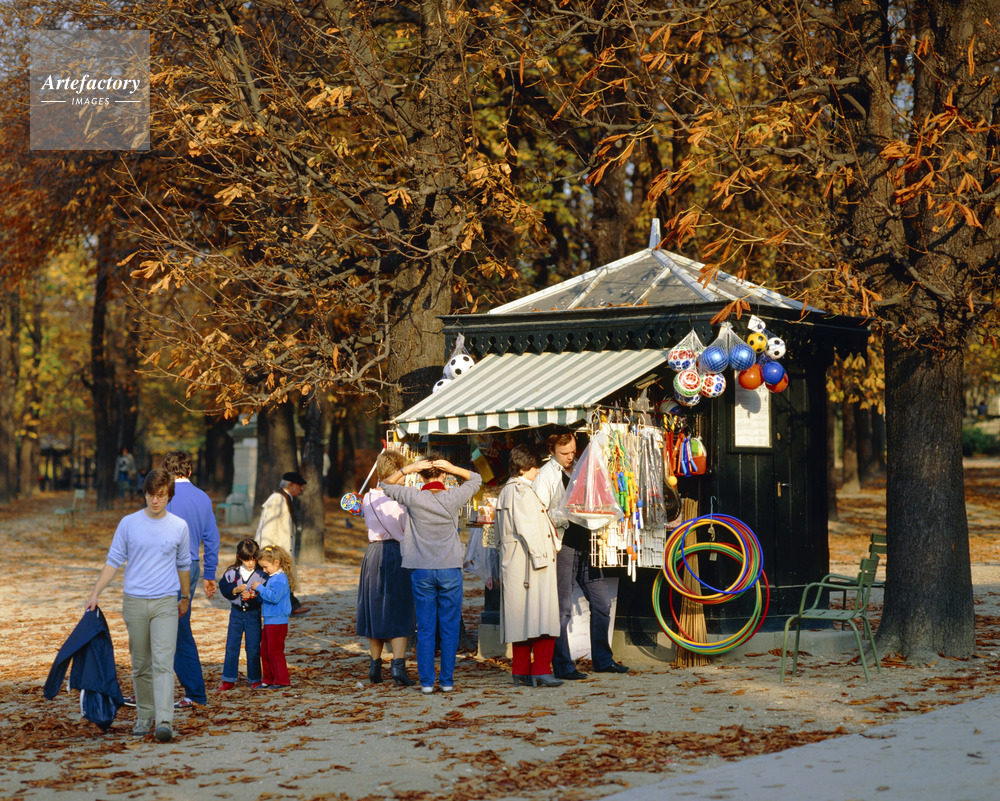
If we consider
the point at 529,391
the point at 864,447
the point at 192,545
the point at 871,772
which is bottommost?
the point at 871,772

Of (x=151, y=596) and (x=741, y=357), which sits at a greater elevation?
(x=741, y=357)

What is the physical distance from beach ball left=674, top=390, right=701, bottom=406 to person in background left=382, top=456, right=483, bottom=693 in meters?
2.13

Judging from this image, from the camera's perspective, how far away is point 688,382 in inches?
378

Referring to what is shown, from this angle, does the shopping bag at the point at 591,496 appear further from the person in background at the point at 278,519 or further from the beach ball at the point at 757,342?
the person in background at the point at 278,519

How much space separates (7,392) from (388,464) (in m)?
34.6

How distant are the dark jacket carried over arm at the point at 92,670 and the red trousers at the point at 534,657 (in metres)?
3.03

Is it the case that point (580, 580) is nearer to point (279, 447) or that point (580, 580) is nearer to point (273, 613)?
point (273, 613)

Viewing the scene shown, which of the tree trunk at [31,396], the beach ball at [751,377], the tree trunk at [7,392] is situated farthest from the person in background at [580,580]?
the tree trunk at [31,396]

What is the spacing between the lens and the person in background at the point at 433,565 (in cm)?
881

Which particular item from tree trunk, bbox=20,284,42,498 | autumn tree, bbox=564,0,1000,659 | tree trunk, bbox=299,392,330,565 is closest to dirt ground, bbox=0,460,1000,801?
autumn tree, bbox=564,0,1000,659

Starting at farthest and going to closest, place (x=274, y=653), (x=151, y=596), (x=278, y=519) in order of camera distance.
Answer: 1. (x=278, y=519)
2. (x=274, y=653)
3. (x=151, y=596)

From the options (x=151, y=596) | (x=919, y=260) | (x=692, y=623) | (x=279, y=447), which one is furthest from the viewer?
(x=279, y=447)

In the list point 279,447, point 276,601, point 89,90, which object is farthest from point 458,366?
point 279,447

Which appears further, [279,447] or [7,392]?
[7,392]
